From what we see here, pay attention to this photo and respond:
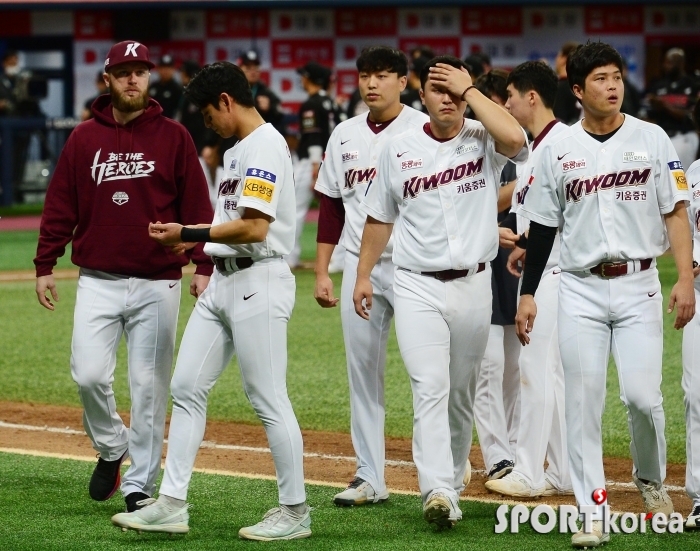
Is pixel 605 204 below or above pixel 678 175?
below

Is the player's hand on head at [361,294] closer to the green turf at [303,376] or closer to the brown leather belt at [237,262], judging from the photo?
the brown leather belt at [237,262]

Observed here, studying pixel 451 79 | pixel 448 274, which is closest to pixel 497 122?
pixel 451 79

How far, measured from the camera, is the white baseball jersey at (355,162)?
5.89m

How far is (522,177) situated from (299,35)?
1686 centimetres

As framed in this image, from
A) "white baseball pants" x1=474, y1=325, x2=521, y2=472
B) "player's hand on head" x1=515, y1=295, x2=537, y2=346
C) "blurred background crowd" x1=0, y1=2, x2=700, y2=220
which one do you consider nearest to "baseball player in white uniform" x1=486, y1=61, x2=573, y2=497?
"white baseball pants" x1=474, y1=325, x2=521, y2=472

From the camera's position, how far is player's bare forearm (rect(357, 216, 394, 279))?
5.52 m

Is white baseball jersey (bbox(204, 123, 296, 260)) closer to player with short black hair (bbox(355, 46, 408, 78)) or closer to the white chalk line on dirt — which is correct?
player with short black hair (bbox(355, 46, 408, 78))

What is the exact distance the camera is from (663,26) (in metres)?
21.8

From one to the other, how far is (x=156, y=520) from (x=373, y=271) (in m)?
1.62

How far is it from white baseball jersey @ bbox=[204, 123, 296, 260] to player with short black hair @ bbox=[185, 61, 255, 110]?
0.18 metres

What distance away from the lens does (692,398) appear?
17.1 feet

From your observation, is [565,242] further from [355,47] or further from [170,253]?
[355,47]

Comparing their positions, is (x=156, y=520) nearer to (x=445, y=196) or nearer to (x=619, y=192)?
(x=445, y=196)

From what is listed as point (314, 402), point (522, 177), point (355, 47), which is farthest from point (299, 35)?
point (522, 177)
